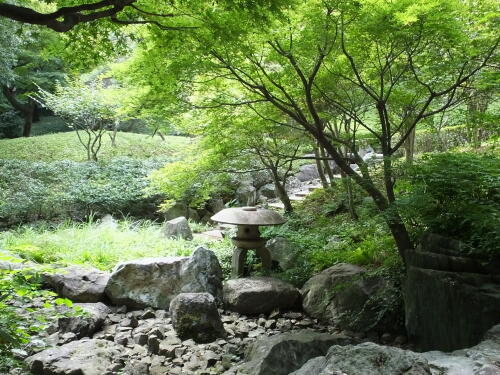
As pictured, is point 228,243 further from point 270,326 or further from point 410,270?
point 410,270

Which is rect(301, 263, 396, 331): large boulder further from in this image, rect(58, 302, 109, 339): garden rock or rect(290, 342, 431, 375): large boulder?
rect(58, 302, 109, 339): garden rock

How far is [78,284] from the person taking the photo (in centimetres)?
580

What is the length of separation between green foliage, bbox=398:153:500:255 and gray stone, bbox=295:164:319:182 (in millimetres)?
11176

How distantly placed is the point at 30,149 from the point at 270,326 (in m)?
14.6

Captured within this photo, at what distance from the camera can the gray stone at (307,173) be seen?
610 inches

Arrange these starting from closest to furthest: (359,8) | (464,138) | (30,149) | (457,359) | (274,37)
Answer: (457,359) → (359,8) → (274,37) → (464,138) → (30,149)

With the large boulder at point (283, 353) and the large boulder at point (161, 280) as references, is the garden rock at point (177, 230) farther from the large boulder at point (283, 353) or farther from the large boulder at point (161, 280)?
the large boulder at point (283, 353)

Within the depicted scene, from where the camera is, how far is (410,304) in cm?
390

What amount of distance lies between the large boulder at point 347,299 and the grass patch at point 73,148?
9.93 meters

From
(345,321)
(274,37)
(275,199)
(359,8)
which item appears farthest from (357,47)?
(275,199)

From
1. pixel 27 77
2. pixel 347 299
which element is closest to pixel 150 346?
pixel 347 299

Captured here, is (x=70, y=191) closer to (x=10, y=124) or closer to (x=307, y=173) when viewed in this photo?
(x=307, y=173)

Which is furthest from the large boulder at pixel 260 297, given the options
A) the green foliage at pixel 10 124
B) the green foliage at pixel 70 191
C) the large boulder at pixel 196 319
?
→ the green foliage at pixel 10 124

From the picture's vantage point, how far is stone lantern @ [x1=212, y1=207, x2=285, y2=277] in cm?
626
